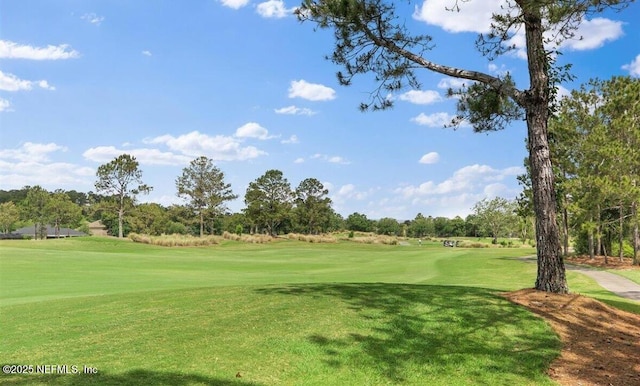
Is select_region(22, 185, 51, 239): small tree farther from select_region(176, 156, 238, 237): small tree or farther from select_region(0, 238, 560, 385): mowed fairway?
select_region(0, 238, 560, 385): mowed fairway

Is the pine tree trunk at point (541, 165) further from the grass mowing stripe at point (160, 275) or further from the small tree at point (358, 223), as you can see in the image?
the small tree at point (358, 223)

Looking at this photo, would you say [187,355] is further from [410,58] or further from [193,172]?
[193,172]

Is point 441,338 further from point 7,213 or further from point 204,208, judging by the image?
point 7,213

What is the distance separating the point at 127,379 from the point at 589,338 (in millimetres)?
7215

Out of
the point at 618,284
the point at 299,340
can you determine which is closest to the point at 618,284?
the point at 618,284

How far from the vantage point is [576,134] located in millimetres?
32938

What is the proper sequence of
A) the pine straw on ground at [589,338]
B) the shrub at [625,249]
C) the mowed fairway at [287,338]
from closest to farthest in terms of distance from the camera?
the mowed fairway at [287,338]
the pine straw on ground at [589,338]
the shrub at [625,249]

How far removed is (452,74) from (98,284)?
46.5 ft

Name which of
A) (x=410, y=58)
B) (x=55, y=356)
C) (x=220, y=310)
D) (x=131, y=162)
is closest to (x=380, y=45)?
(x=410, y=58)

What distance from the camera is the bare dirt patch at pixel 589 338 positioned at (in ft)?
20.6

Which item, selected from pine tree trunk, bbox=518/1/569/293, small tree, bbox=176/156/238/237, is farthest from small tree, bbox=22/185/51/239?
pine tree trunk, bbox=518/1/569/293

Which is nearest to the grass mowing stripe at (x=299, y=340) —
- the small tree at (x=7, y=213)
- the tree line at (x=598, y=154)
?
the tree line at (x=598, y=154)

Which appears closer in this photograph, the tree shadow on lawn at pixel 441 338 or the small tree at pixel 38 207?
the tree shadow on lawn at pixel 441 338

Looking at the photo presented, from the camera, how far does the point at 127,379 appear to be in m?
5.19
